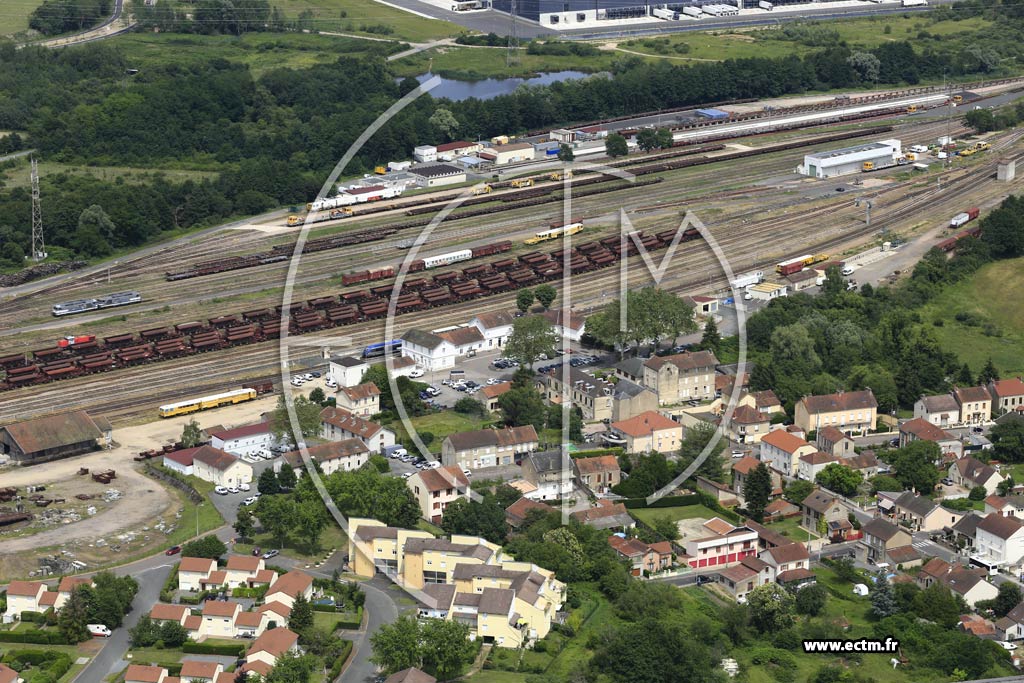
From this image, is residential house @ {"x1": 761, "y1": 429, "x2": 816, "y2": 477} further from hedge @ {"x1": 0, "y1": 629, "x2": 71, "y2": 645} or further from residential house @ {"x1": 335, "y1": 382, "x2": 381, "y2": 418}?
hedge @ {"x1": 0, "y1": 629, "x2": 71, "y2": 645}

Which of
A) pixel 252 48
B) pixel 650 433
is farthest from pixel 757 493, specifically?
pixel 252 48

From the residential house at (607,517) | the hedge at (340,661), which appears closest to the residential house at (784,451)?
the residential house at (607,517)

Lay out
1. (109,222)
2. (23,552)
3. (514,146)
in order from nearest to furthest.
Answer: (23,552) → (109,222) → (514,146)

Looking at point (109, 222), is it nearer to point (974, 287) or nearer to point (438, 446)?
point (438, 446)

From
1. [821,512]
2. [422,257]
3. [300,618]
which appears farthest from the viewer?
[422,257]

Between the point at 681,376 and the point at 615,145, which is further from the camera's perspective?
the point at 615,145

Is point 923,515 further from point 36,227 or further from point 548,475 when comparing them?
point 36,227

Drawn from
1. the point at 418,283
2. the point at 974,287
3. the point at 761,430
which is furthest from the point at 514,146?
the point at 761,430
